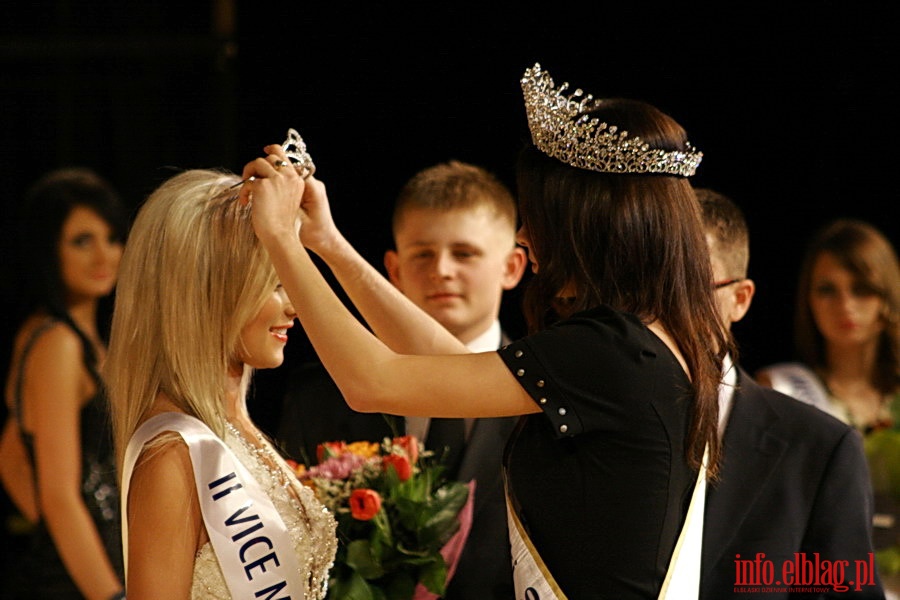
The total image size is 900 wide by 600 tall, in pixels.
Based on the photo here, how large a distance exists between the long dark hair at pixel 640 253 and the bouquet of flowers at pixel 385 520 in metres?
0.51

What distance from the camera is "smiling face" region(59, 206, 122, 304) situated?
3959mm

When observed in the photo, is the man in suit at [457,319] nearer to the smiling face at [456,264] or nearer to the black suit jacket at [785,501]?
the smiling face at [456,264]

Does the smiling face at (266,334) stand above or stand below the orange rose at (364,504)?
above

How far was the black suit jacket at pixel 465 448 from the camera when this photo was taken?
244 cm

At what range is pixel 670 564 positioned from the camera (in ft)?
6.00

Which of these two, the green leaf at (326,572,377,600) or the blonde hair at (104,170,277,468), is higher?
the blonde hair at (104,170,277,468)

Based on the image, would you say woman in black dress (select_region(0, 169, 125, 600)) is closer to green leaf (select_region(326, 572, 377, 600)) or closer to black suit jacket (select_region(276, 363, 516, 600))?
black suit jacket (select_region(276, 363, 516, 600))

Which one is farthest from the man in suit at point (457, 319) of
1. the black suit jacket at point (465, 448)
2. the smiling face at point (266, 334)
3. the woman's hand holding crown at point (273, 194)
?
the woman's hand holding crown at point (273, 194)

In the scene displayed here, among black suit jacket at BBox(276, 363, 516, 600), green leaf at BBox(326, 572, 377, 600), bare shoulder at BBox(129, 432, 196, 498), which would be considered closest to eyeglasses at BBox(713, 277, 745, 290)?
black suit jacket at BBox(276, 363, 516, 600)

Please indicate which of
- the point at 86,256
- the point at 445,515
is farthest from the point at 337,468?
the point at 86,256

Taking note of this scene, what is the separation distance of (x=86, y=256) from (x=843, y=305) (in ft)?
7.88

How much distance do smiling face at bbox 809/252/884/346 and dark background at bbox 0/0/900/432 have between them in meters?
0.45

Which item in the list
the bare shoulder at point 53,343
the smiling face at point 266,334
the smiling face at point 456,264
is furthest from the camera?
the bare shoulder at point 53,343

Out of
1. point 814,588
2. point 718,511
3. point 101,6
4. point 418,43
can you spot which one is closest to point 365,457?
point 718,511
